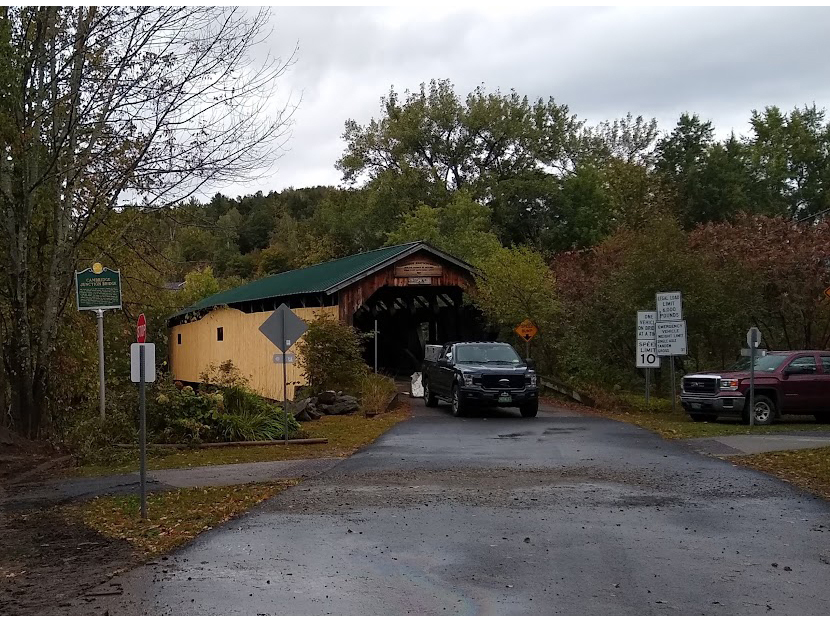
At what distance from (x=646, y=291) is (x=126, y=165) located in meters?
14.8

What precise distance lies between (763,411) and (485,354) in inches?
265

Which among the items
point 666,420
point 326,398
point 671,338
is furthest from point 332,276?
point 666,420

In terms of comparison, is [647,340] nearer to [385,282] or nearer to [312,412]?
[312,412]

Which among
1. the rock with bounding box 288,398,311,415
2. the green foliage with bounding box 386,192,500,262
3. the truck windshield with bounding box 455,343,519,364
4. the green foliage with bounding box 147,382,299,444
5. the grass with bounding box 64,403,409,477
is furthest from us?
the green foliage with bounding box 386,192,500,262

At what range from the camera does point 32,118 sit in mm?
15797

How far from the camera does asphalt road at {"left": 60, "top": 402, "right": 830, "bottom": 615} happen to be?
632 cm

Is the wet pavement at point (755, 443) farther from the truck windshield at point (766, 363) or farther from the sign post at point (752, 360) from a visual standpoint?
the truck windshield at point (766, 363)

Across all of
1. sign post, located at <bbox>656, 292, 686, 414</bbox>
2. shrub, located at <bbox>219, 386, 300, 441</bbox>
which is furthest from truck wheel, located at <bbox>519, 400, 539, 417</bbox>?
shrub, located at <bbox>219, 386, 300, 441</bbox>

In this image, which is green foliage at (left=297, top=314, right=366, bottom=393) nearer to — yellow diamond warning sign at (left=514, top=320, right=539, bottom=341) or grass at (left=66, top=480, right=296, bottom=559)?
yellow diamond warning sign at (left=514, top=320, right=539, bottom=341)

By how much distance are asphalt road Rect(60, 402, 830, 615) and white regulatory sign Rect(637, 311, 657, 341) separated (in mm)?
10169

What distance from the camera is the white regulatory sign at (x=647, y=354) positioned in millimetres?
23656

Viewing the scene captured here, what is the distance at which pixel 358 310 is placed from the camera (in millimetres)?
31781

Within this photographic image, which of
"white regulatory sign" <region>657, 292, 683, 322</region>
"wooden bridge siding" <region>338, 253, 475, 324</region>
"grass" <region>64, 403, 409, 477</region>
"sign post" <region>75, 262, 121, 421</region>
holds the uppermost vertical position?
"wooden bridge siding" <region>338, 253, 475, 324</region>

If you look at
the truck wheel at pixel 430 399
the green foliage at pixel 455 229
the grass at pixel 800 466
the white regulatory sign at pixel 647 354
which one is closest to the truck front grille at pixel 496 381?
the white regulatory sign at pixel 647 354
